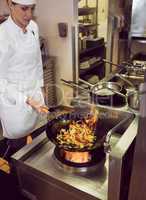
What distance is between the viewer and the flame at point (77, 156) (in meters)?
1.01

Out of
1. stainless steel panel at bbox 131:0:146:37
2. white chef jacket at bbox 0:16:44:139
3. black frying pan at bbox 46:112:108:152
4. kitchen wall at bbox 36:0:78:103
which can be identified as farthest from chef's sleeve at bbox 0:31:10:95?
stainless steel panel at bbox 131:0:146:37

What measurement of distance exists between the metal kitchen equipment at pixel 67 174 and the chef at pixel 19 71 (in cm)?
27

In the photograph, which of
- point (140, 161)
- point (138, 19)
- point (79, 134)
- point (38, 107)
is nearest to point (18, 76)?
point (38, 107)

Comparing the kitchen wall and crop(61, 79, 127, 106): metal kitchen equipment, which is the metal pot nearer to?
crop(61, 79, 127, 106): metal kitchen equipment

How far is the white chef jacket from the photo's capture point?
1.44 metres

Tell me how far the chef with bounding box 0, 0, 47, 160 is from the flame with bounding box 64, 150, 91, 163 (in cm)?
33

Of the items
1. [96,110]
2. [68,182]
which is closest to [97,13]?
[96,110]

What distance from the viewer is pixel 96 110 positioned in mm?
1278

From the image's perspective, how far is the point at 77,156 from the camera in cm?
103

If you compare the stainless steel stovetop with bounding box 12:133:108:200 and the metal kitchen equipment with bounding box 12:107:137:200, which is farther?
the stainless steel stovetop with bounding box 12:133:108:200

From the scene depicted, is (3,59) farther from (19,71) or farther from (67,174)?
(67,174)

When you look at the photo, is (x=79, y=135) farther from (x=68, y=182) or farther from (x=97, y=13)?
(x=97, y=13)

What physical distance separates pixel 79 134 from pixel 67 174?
203 millimetres

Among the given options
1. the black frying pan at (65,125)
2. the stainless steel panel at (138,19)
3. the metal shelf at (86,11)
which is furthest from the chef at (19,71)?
the stainless steel panel at (138,19)
